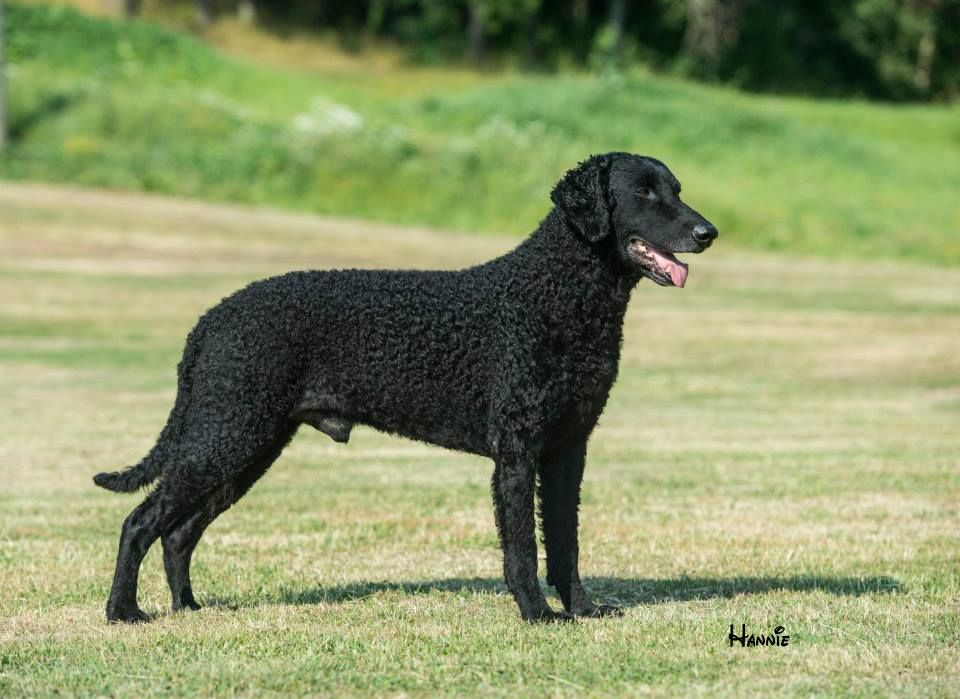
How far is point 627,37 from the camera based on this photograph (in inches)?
2393

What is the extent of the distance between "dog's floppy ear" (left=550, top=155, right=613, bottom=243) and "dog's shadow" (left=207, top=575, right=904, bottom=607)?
6.15 feet

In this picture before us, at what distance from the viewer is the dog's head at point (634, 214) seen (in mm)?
7086

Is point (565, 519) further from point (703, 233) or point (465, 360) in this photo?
point (703, 233)

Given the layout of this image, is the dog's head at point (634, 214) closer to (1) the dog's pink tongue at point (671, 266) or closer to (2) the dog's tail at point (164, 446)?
(1) the dog's pink tongue at point (671, 266)

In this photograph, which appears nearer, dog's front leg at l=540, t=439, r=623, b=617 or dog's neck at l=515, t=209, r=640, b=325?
dog's neck at l=515, t=209, r=640, b=325

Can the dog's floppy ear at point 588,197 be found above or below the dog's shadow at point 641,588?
above

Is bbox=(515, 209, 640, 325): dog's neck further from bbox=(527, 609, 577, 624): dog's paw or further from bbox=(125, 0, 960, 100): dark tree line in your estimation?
bbox=(125, 0, 960, 100): dark tree line

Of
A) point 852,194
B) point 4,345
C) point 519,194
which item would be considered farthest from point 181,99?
point 4,345

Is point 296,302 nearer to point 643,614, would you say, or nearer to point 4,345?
point 643,614

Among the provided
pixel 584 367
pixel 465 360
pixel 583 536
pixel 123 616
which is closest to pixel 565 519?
pixel 584 367

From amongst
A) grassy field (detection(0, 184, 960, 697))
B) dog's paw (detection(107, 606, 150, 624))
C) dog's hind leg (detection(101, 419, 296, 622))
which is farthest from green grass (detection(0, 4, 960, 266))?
dog's paw (detection(107, 606, 150, 624))

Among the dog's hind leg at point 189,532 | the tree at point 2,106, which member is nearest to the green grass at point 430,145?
the tree at point 2,106

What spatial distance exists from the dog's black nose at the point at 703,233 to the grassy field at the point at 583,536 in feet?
5.53

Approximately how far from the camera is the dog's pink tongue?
708cm
